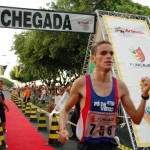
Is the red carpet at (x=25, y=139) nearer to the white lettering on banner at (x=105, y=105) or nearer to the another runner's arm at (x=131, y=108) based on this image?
the another runner's arm at (x=131, y=108)

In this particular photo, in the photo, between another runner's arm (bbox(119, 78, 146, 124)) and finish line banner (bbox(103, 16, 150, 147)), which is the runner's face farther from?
finish line banner (bbox(103, 16, 150, 147))

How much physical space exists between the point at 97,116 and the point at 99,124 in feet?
0.29

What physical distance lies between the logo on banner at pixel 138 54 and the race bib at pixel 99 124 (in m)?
6.19

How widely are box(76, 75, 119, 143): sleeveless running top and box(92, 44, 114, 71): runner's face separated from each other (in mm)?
188

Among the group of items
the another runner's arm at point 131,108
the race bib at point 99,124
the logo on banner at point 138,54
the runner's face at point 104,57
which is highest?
the logo on banner at point 138,54

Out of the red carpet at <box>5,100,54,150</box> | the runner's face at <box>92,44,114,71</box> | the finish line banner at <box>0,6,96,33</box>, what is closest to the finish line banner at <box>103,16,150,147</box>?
the finish line banner at <box>0,6,96,33</box>

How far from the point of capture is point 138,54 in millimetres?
9469

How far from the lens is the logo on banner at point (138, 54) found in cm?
943

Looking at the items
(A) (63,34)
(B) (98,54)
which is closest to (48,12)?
(B) (98,54)

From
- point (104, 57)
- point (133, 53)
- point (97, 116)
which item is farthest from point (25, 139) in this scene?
point (104, 57)

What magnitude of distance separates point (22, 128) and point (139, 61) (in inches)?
235

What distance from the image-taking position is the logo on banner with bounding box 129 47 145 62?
943 centimetres

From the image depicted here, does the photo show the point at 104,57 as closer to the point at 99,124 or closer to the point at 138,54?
the point at 99,124

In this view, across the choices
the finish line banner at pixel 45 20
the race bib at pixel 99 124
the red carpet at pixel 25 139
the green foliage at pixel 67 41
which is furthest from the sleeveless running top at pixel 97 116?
the green foliage at pixel 67 41
